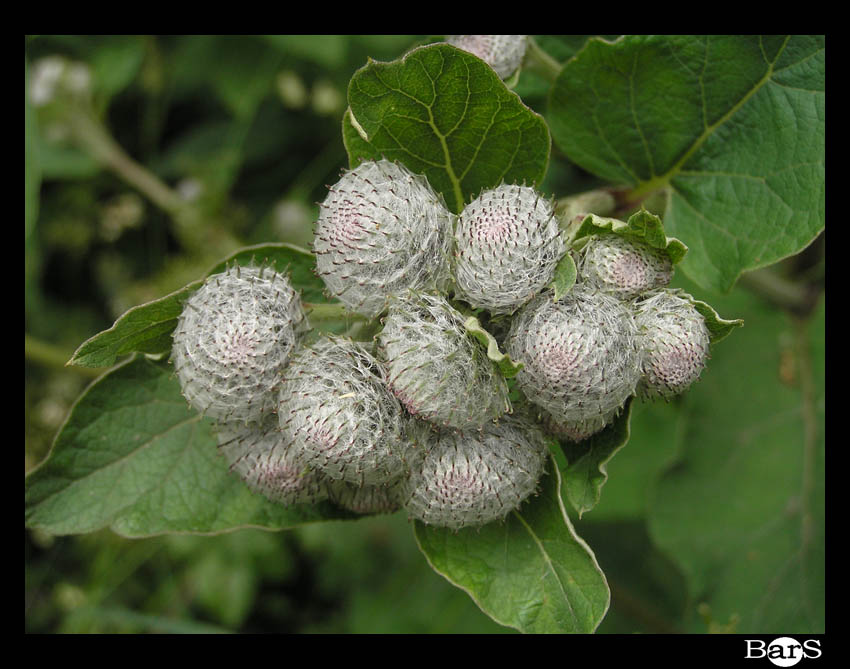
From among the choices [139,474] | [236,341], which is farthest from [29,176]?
[236,341]

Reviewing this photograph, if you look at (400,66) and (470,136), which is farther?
(470,136)

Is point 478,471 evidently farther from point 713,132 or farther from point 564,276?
point 713,132

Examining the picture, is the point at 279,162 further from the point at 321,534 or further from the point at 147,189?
the point at 321,534

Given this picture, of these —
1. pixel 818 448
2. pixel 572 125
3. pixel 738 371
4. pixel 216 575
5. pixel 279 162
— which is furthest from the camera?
pixel 279 162

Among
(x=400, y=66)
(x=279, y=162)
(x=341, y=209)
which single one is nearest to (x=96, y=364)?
(x=341, y=209)

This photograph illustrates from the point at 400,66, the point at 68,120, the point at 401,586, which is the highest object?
the point at 400,66

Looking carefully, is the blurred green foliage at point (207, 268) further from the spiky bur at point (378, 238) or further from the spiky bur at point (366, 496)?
the spiky bur at point (378, 238)

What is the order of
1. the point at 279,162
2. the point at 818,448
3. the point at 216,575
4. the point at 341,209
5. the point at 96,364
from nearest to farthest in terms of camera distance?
1. the point at 341,209
2. the point at 96,364
3. the point at 818,448
4. the point at 216,575
5. the point at 279,162
